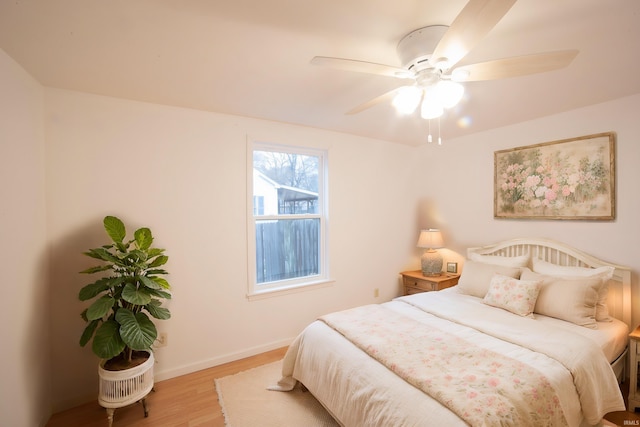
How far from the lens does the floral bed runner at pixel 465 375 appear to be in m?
1.28

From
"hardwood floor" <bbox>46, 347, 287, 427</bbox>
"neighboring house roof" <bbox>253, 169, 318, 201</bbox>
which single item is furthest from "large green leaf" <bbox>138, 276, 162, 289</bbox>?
"neighboring house roof" <bbox>253, 169, 318, 201</bbox>

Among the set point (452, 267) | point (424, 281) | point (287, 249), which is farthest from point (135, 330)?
point (452, 267)

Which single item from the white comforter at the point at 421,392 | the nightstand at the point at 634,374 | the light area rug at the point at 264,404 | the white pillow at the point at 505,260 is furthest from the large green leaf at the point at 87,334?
the nightstand at the point at 634,374

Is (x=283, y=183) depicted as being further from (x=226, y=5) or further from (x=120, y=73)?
(x=226, y=5)

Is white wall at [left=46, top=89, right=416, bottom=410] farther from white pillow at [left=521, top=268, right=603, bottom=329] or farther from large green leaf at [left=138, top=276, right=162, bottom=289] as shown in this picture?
white pillow at [left=521, top=268, right=603, bottom=329]

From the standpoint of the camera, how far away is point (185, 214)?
2539 millimetres

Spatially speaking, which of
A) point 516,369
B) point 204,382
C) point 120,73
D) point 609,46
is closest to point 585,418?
point 516,369

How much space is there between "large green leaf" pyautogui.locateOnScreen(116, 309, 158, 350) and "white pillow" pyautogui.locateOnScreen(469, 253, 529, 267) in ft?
10.1

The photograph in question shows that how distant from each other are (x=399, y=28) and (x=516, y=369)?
6.21ft

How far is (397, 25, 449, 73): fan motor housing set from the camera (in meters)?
1.42

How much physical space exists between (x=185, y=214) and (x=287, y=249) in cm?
114

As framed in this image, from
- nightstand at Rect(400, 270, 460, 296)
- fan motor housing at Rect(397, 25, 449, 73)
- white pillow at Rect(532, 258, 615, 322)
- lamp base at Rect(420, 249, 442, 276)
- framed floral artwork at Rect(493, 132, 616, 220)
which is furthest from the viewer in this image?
lamp base at Rect(420, 249, 442, 276)

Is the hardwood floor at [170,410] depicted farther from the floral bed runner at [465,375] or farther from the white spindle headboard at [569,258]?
the white spindle headboard at [569,258]

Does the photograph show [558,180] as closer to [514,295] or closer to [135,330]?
[514,295]
